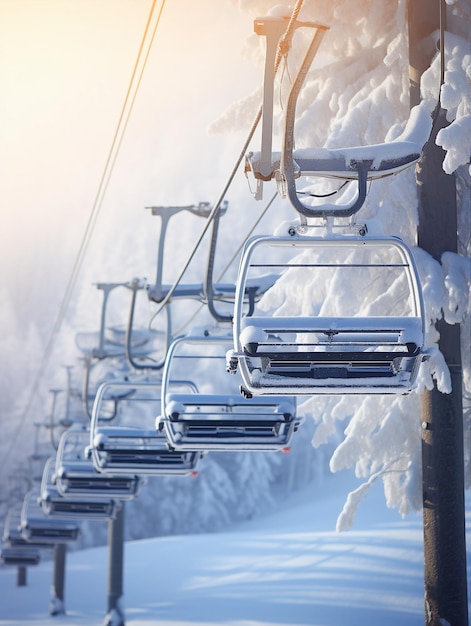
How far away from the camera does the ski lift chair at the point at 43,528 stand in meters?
24.0

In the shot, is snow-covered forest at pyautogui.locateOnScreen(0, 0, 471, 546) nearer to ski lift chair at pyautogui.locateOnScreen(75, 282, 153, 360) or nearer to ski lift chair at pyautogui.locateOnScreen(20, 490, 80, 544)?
ski lift chair at pyautogui.locateOnScreen(75, 282, 153, 360)

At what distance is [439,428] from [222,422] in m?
1.69

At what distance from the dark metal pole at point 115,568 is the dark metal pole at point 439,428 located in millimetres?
16620

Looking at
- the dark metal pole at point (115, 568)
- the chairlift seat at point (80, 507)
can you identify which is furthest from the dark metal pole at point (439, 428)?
the dark metal pole at point (115, 568)

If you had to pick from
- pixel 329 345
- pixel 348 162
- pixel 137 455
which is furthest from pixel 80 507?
pixel 329 345

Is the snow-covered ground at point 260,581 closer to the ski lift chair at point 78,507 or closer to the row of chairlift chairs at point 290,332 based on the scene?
the ski lift chair at point 78,507

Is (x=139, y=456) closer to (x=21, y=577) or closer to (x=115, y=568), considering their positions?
(x=115, y=568)

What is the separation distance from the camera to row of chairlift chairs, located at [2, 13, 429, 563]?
19.6 feet

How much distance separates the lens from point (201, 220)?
9025 cm

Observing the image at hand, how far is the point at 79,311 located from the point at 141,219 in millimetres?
17568

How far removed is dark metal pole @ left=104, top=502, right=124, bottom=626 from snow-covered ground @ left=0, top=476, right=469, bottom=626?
6.88ft

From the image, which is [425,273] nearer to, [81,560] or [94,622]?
[94,622]

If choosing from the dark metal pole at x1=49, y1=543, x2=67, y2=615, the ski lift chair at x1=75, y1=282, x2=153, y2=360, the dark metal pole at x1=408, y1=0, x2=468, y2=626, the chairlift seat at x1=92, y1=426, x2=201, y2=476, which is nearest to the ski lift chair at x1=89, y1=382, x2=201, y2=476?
the chairlift seat at x1=92, y1=426, x2=201, y2=476

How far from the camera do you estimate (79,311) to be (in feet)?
268
